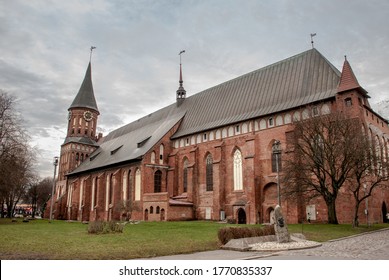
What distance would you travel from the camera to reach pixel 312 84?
3375 centimetres

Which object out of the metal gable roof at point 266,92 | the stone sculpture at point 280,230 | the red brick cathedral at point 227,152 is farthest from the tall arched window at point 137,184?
the stone sculpture at point 280,230

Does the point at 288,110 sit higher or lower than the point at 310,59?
lower

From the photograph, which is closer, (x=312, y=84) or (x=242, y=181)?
(x=312, y=84)

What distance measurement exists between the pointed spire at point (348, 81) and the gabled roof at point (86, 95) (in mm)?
54408

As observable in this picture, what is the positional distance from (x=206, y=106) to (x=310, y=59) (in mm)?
15079

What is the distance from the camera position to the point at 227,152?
3878 cm

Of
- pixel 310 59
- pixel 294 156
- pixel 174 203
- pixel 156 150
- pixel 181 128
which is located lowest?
pixel 174 203

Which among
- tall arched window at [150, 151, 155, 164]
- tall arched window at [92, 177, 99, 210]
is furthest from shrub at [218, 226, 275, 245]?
tall arched window at [92, 177, 99, 210]

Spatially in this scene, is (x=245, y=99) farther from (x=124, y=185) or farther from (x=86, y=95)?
(x=86, y=95)

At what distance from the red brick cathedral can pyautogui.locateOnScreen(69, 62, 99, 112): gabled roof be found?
1938 cm

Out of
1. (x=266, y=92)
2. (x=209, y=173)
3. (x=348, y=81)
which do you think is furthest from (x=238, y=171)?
(x=348, y=81)

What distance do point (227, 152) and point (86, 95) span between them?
1758 inches

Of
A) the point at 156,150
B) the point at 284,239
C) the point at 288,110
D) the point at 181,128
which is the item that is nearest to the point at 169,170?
the point at 156,150

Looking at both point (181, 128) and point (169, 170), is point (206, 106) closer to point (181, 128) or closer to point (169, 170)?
point (181, 128)
